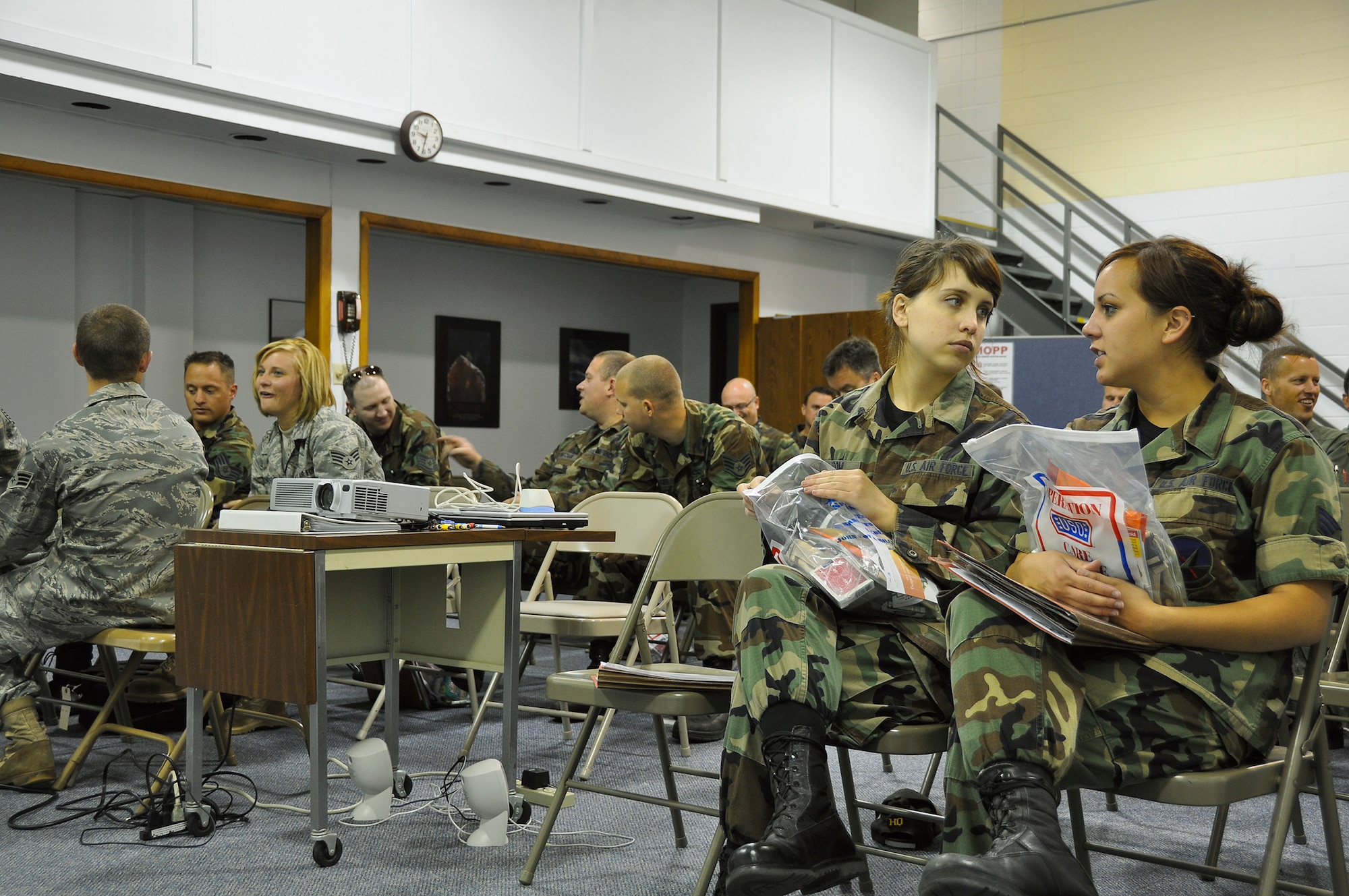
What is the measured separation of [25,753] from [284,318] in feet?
20.5

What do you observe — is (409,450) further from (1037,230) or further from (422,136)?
(1037,230)

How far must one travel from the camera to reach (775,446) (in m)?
5.07

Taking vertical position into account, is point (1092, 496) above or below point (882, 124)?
below

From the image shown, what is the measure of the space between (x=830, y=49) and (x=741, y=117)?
1150mm

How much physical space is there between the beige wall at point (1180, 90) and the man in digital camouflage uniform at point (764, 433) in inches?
164

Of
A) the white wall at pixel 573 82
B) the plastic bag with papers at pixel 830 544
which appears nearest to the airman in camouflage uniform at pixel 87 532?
the plastic bag with papers at pixel 830 544

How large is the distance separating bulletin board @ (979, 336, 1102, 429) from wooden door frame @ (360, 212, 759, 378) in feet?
7.34

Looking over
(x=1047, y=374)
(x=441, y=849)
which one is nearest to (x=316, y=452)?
(x=441, y=849)

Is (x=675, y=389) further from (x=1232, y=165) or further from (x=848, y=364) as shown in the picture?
(x=1232, y=165)

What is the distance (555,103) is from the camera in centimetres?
659

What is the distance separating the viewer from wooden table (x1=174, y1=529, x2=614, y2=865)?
8.42ft

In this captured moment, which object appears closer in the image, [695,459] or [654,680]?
[654,680]

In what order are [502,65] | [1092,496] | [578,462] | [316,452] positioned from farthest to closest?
[502,65], [578,462], [316,452], [1092,496]

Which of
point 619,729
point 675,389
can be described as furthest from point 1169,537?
point 619,729
